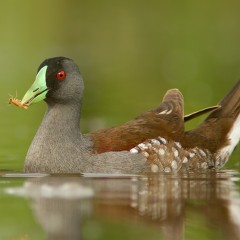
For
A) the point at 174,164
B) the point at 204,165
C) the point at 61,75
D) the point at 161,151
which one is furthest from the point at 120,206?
the point at 204,165

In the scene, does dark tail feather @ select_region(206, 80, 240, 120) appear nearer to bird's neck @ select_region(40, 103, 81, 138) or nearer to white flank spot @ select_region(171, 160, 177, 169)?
white flank spot @ select_region(171, 160, 177, 169)

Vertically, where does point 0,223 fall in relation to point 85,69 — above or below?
below

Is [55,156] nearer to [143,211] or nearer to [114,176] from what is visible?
[114,176]

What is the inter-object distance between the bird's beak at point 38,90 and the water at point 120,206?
878 millimetres

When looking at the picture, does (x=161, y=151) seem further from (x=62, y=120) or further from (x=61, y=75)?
(x=61, y=75)

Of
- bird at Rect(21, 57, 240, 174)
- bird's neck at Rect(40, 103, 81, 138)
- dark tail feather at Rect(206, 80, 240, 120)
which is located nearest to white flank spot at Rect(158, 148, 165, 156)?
bird at Rect(21, 57, 240, 174)

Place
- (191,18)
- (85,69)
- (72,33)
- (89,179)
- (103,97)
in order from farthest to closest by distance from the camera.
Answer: (191,18), (72,33), (85,69), (103,97), (89,179)

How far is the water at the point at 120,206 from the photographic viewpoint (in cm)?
905

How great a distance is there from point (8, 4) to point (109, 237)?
30097 millimetres

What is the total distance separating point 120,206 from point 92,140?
264 cm

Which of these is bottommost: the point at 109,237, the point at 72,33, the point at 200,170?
the point at 109,237

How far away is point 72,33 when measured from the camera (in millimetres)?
34625

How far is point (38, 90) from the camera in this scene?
1270 centimetres

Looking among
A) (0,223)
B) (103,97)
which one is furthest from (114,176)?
(103,97)
